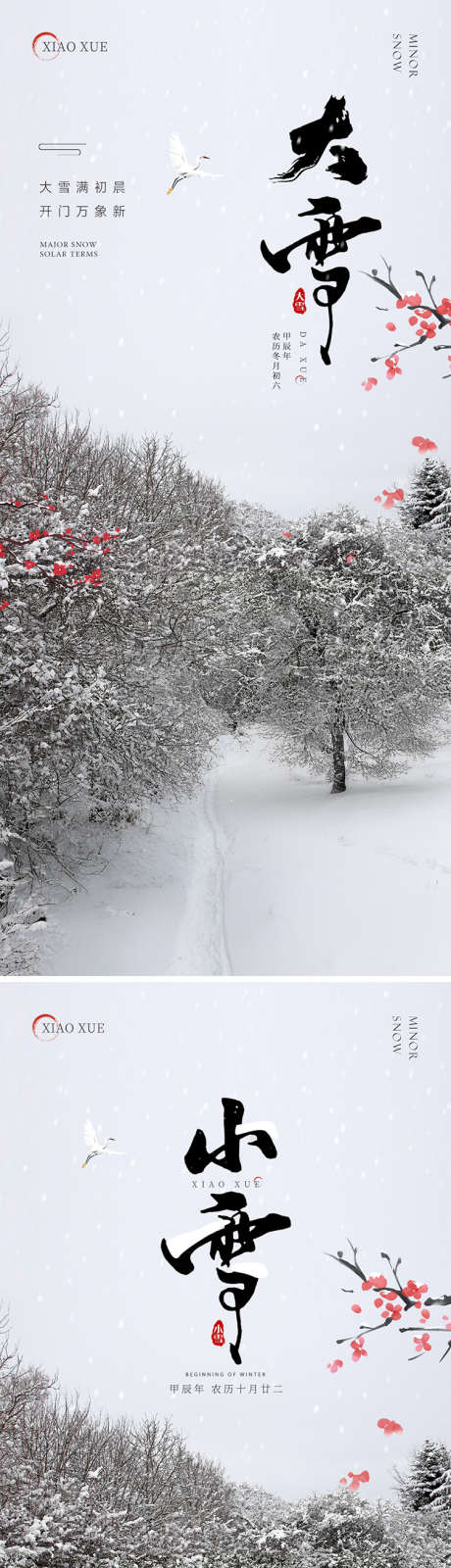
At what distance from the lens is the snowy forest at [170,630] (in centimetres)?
392

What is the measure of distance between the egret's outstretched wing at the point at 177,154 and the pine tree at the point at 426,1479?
Result: 6.93 metres

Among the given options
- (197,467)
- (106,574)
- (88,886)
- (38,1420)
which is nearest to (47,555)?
(106,574)

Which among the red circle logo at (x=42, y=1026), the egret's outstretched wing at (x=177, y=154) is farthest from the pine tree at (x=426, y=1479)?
the egret's outstretched wing at (x=177, y=154)

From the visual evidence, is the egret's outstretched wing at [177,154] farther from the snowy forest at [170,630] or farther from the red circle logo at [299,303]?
the snowy forest at [170,630]

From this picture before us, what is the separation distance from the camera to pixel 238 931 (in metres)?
3.98

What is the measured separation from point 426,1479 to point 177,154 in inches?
284

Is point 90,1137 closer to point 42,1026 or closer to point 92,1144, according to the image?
point 92,1144

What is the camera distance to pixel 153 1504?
3617 millimetres

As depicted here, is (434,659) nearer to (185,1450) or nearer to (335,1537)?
(185,1450)

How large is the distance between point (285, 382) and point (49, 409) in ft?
4.61

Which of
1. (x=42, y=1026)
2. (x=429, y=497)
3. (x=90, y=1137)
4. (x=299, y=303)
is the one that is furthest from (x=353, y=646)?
(x=90, y=1137)

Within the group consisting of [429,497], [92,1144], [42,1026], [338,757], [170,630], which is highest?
[429,497]

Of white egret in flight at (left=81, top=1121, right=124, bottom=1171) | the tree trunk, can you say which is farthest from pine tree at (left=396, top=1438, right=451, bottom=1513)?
the tree trunk

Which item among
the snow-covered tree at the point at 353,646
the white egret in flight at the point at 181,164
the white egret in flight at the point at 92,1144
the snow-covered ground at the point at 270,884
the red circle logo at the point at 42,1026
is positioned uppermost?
the white egret in flight at the point at 181,164
